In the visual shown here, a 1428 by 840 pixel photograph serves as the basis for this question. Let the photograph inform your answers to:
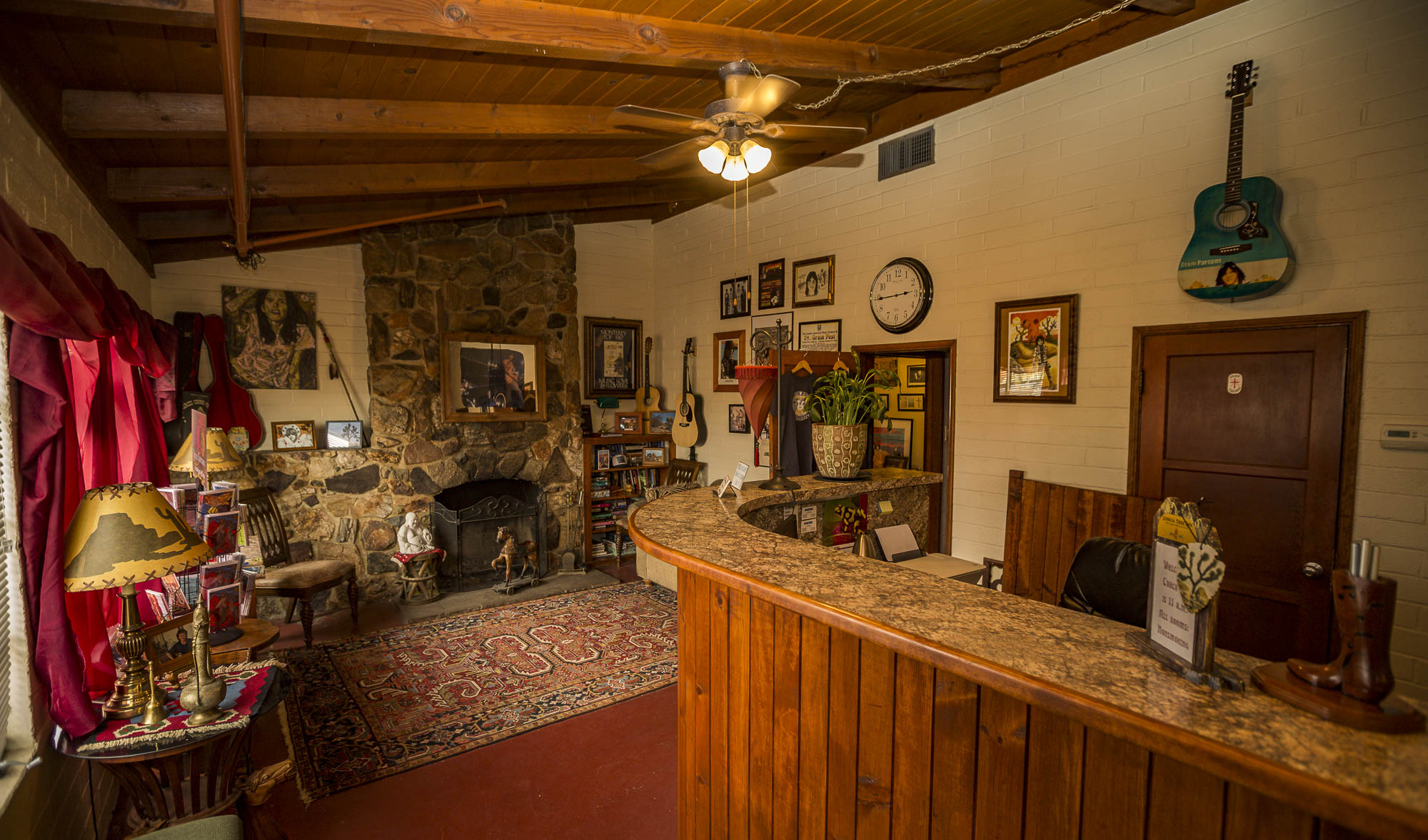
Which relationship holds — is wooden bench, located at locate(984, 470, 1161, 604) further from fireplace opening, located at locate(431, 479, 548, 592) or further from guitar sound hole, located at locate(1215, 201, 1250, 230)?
fireplace opening, located at locate(431, 479, 548, 592)

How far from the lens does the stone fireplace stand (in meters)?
4.74

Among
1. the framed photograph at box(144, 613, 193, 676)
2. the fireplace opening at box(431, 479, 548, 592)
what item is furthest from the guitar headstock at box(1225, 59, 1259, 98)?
the fireplace opening at box(431, 479, 548, 592)

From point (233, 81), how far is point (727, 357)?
12.6 feet

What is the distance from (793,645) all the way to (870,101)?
3606 millimetres

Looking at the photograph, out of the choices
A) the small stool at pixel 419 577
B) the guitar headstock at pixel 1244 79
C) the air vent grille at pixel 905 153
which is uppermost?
the air vent grille at pixel 905 153

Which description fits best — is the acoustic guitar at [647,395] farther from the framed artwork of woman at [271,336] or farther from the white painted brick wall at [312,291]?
the framed artwork of woman at [271,336]

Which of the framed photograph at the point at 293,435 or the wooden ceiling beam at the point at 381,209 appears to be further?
the framed photograph at the point at 293,435

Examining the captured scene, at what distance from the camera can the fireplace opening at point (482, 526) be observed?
5.04 m

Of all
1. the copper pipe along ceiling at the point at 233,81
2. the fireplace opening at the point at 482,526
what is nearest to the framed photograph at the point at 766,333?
the fireplace opening at the point at 482,526

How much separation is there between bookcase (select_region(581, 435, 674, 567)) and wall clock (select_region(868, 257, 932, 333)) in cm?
270

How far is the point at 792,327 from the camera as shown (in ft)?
15.9

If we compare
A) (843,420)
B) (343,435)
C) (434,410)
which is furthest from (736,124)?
(343,435)

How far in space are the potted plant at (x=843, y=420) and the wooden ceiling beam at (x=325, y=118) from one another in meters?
1.58

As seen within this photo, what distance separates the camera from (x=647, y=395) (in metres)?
6.20
